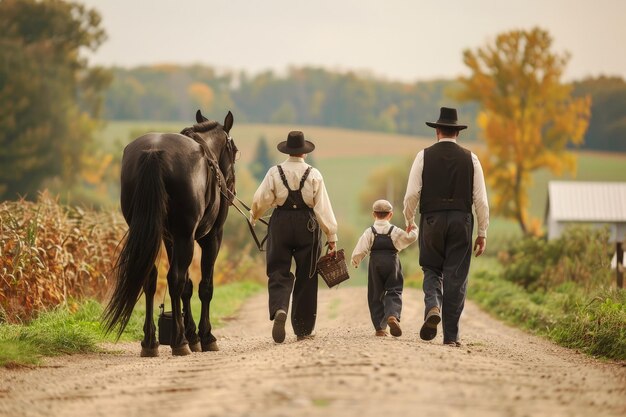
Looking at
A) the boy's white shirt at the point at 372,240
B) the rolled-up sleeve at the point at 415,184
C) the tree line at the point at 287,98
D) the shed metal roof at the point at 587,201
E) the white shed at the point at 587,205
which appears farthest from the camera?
the tree line at the point at 287,98

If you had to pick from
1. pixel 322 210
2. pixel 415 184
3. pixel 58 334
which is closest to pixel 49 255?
pixel 58 334

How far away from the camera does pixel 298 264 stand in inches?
463

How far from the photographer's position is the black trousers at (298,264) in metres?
11.5

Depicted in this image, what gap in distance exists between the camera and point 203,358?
33.4ft

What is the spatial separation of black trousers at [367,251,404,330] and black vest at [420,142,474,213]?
47.3 inches

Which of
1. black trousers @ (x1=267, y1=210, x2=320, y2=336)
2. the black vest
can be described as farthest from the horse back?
the black vest

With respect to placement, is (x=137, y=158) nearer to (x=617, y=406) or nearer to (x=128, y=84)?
(x=617, y=406)

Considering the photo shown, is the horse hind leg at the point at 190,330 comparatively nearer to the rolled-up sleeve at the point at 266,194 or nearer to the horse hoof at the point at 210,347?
the horse hoof at the point at 210,347

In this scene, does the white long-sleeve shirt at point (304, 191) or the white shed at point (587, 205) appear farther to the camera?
the white shed at point (587, 205)

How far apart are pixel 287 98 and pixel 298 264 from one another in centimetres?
9559

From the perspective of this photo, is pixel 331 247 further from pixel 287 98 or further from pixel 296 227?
pixel 287 98

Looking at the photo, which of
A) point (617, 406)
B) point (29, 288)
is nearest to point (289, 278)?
point (29, 288)

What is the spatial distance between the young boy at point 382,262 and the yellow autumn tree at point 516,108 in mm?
35490

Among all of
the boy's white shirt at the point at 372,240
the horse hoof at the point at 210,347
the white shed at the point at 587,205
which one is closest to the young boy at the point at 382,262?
the boy's white shirt at the point at 372,240
